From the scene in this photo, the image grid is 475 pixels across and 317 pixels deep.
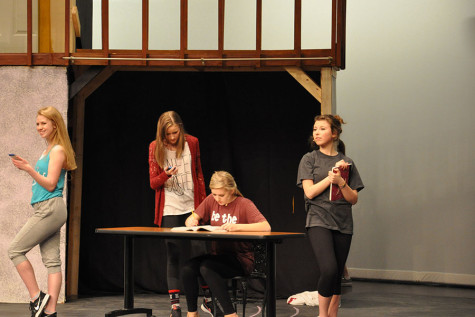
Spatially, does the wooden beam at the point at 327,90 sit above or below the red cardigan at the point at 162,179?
above

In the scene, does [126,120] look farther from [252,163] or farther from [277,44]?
[277,44]

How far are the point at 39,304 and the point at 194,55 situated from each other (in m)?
2.53

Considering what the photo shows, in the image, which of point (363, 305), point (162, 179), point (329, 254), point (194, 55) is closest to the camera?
point (329, 254)

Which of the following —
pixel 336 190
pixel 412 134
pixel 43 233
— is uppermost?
pixel 412 134

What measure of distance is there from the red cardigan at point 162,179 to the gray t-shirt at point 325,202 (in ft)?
3.26

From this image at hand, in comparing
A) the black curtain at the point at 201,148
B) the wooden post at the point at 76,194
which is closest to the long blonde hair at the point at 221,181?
the black curtain at the point at 201,148

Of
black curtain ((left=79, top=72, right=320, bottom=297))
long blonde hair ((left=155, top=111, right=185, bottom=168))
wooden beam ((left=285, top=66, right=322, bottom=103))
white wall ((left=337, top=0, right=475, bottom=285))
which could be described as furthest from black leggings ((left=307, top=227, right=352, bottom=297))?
white wall ((left=337, top=0, right=475, bottom=285))

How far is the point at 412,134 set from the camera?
8258 mm

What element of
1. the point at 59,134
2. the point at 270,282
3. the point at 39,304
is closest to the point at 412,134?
the point at 270,282

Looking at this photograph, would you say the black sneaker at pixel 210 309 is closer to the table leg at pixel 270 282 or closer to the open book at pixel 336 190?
the table leg at pixel 270 282

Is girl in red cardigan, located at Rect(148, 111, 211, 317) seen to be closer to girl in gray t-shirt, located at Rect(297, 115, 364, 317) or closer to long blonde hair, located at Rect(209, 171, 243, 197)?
long blonde hair, located at Rect(209, 171, 243, 197)

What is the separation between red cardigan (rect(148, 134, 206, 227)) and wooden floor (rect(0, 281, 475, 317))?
0.96 m

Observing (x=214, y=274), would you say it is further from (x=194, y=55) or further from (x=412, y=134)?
(x=412, y=134)

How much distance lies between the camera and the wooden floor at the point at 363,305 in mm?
5852
